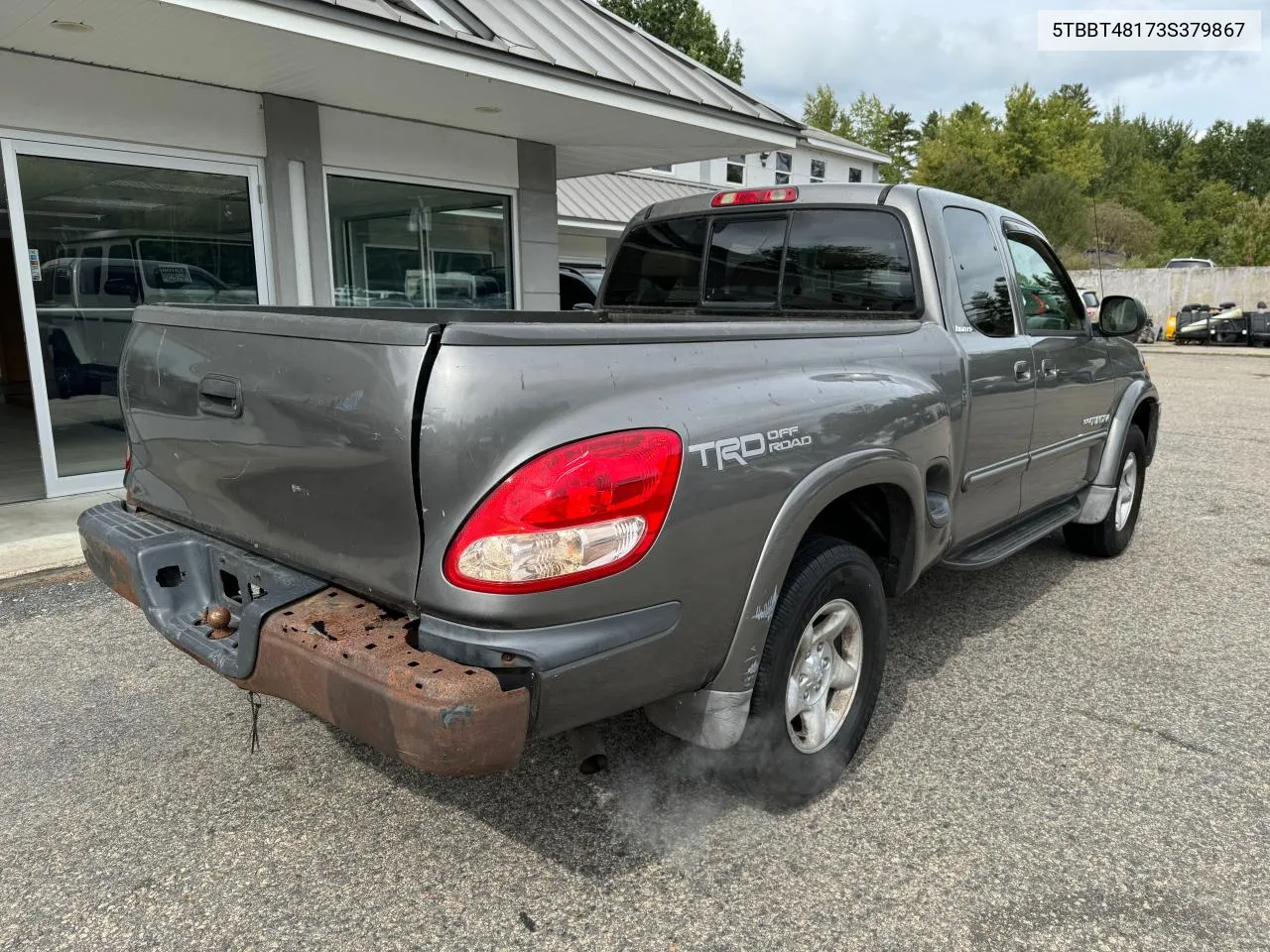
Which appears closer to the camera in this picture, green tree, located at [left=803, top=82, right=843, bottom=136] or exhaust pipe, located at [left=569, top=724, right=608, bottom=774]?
exhaust pipe, located at [left=569, top=724, right=608, bottom=774]

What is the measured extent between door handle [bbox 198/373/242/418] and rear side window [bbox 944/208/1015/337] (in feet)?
8.84

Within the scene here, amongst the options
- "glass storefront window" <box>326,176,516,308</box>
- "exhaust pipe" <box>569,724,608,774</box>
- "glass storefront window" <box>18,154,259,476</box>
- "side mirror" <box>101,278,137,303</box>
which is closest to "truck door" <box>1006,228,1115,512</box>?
"exhaust pipe" <box>569,724,608,774</box>

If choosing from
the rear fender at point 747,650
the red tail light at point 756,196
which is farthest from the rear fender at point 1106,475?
the rear fender at point 747,650

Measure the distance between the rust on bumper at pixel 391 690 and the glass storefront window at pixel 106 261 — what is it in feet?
16.9

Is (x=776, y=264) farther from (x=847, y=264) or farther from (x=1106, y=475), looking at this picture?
(x=1106, y=475)

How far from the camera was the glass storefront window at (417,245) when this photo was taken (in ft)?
27.3

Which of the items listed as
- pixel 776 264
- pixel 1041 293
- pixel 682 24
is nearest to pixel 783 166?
pixel 682 24

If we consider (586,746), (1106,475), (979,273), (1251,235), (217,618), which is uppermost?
(1251,235)

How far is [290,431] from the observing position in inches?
89.6

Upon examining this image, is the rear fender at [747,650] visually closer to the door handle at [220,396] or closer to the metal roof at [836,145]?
the door handle at [220,396]

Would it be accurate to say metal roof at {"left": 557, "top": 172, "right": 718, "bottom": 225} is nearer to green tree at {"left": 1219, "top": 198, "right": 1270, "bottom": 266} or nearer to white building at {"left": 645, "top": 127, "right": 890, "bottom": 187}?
white building at {"left": 645, "top": 127, "right": 890, "bottom": 187}

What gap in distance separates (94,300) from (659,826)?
252 inches

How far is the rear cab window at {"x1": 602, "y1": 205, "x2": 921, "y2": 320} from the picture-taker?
3604mm

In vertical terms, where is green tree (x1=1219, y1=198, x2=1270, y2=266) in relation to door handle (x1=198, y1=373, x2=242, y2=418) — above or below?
above
